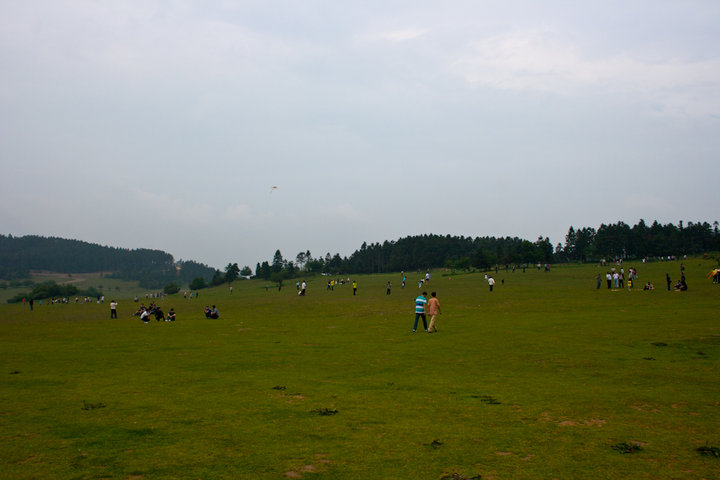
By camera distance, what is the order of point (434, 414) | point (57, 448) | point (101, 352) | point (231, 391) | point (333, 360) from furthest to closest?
point (101, 352)
point (333, 360)
point (231, 391)
point (434, 414)
point (57, 448)

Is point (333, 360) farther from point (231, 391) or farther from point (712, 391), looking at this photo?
point (712, 391)

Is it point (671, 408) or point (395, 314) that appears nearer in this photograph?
point (671, 408)

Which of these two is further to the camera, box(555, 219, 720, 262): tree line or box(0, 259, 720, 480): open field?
box(555, 219, 720, 262): tree line

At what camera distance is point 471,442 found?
8219 mm

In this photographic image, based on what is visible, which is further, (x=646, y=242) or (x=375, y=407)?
(x=646, y=242)

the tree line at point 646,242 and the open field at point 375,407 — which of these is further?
the tree line at point 646,242

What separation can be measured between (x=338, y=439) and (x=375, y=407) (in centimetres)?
241

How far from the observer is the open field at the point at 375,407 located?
23.8ft

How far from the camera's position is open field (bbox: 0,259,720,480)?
724 centimetres

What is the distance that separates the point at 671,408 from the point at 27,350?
26.5m

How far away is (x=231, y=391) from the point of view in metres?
12.7

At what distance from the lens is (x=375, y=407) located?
424 inches

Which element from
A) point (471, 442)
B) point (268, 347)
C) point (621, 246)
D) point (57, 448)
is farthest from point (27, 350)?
point (621, 246)

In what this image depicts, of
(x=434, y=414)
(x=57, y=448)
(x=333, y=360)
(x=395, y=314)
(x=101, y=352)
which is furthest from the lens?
(x=395, y=314)
